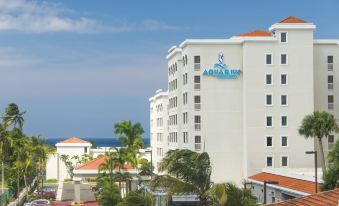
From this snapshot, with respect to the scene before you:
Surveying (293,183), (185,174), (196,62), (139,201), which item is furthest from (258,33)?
(185,174)

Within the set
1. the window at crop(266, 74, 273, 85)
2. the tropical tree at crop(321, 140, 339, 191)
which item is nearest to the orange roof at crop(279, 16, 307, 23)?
the window at crop(266, 74, 273, 85)

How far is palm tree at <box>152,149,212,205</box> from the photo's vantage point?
32.8 meters

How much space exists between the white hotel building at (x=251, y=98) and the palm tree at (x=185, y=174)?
53.8 m

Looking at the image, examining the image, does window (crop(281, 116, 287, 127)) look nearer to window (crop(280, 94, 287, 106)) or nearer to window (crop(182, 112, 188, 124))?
window (crop(280, 94, 287, 106))

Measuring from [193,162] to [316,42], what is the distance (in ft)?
200

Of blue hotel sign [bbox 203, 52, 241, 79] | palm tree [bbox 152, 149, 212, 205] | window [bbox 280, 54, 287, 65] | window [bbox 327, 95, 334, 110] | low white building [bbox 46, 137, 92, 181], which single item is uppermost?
window [bbox 280, 54, 287, 65]

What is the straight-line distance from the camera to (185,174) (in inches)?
1291

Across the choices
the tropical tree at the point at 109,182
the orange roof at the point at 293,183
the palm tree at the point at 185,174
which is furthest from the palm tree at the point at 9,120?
the palm tree at the point at 185,174

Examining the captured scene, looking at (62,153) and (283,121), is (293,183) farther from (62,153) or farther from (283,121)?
(62,153)

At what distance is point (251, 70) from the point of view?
287 ft

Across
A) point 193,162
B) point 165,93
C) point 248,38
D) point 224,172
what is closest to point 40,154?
point 165,93

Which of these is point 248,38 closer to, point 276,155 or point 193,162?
point 276,155

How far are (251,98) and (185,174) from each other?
55.9 m

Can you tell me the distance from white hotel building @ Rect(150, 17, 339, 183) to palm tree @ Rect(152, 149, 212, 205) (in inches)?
2120
